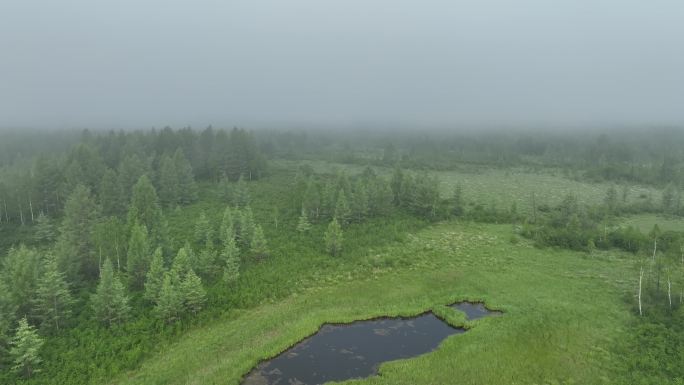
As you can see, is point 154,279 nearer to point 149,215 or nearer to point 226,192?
point 149,215

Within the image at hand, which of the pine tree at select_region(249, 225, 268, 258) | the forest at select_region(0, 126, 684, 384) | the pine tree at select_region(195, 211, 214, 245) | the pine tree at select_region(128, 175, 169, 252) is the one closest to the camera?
the forest at select_region(0, 126, 684, 384)

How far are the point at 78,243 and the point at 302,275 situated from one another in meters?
31.0

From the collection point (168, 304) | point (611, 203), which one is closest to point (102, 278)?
point (168, 304)

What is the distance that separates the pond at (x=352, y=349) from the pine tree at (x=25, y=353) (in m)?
17.0

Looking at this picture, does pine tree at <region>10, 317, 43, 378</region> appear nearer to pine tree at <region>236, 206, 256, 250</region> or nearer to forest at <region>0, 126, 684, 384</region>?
forest at <region>0, 126, 684, 384</region>

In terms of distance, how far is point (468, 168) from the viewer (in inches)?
6107

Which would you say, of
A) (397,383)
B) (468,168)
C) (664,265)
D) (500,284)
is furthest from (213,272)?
(468,168)

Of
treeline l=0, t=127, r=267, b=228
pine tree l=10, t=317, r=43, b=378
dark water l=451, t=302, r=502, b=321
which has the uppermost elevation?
treeline l=0, t=127, r=267, b=228

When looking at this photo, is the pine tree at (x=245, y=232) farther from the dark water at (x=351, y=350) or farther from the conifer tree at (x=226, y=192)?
the conifer tree at (x=226, y=192)

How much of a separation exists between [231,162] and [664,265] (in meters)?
102

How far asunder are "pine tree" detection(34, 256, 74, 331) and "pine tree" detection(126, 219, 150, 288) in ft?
26.7

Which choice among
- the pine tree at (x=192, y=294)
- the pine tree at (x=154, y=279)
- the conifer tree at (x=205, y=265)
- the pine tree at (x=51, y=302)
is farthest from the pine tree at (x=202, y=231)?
the pine tree at (x=51, y=302)

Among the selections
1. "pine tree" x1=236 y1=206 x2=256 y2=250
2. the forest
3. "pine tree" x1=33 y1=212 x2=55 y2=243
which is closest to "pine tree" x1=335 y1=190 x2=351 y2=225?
the forest

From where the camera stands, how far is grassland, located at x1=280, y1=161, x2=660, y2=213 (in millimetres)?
93500
